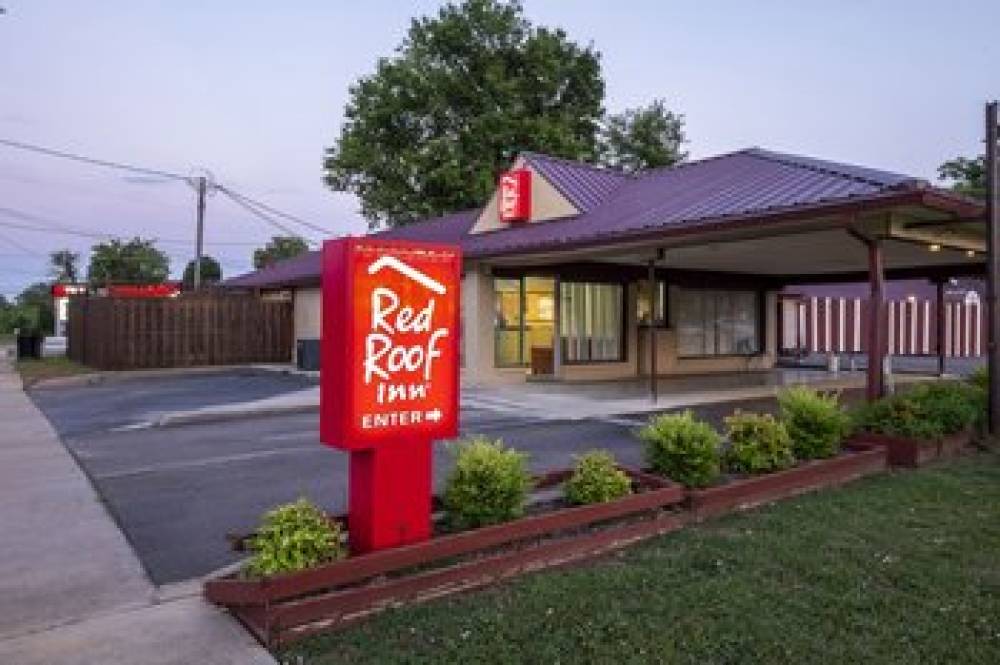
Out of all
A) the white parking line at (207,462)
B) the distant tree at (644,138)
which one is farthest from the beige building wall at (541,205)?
the distant tree at (644,138)

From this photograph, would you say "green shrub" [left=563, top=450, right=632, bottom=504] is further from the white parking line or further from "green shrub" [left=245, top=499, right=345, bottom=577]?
the white parking line

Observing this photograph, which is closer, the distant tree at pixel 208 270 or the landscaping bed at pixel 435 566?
the landscaping bed at pixel 435 566

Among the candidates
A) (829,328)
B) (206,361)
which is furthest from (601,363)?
(829,328)

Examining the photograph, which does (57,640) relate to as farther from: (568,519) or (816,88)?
(816,88)

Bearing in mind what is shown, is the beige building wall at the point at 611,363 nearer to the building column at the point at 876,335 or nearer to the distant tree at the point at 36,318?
the building column at the point at 876,335

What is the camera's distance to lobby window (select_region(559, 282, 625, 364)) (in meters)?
18.7

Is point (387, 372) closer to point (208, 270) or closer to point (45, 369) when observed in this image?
point (45, 369)

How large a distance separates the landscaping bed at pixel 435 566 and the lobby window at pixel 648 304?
47.1 feet

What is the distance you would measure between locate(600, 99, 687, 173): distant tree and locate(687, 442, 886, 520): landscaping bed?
113 feet

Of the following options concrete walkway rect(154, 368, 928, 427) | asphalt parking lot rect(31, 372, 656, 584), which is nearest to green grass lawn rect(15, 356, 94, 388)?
asphalt parking lot rect(31, 372, 656, 584)

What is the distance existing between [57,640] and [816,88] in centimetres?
3828

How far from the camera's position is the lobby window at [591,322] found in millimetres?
18672

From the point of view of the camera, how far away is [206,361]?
23.6 metres

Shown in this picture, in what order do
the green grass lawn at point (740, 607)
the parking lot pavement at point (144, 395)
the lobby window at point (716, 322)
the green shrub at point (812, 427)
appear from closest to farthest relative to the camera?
1. the green grass lawn at point (740, 607)
2. the green shrub at point (812, 427)
3. the parking lot pavement at point (144, 395)
4. the lobby window at point (716, 322)
